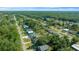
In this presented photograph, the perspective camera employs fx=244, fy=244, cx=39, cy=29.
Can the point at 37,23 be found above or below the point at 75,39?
above
